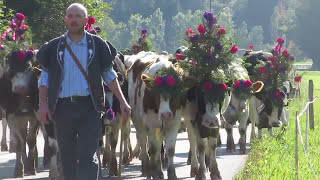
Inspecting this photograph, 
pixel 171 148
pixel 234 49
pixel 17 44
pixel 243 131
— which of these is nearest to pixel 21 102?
pixel 17 44

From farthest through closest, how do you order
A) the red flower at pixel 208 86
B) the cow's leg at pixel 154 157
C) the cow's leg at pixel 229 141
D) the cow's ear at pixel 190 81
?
the cow's leg at pixel 229 141 < the cow's leg at pixel 154 157 < the cow's ear at pixel 190 81 < the red flower at pixel 208 86

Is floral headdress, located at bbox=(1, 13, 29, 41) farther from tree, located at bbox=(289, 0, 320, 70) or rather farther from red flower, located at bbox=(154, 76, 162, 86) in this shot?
tree, located at bbox=(289, 0, 320, 70)

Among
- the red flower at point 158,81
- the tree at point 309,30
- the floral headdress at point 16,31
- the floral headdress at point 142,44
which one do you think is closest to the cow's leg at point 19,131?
the floral headdress at point 16,31

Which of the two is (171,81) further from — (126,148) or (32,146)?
(126,148)

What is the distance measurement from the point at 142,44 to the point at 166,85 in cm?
1144

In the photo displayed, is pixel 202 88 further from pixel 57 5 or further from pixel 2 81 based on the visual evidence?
pixel 57 5

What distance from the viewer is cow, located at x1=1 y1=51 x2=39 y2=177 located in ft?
48.9

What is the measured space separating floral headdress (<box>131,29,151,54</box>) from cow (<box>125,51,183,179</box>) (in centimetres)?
911

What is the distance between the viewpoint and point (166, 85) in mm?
14109

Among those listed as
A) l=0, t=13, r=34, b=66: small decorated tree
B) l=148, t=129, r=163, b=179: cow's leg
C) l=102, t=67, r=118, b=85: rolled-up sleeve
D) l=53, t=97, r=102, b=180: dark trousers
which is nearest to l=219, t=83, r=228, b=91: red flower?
l=148, t=129, r=163, b=179: cow's leg

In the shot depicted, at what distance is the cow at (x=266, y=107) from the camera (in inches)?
846

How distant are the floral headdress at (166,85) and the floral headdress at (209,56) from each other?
408 millimetres


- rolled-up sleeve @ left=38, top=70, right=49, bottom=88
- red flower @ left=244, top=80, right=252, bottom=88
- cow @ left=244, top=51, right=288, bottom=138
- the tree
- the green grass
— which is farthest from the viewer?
the tree

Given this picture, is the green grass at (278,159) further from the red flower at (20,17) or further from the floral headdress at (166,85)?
the red flower at (20,17)
